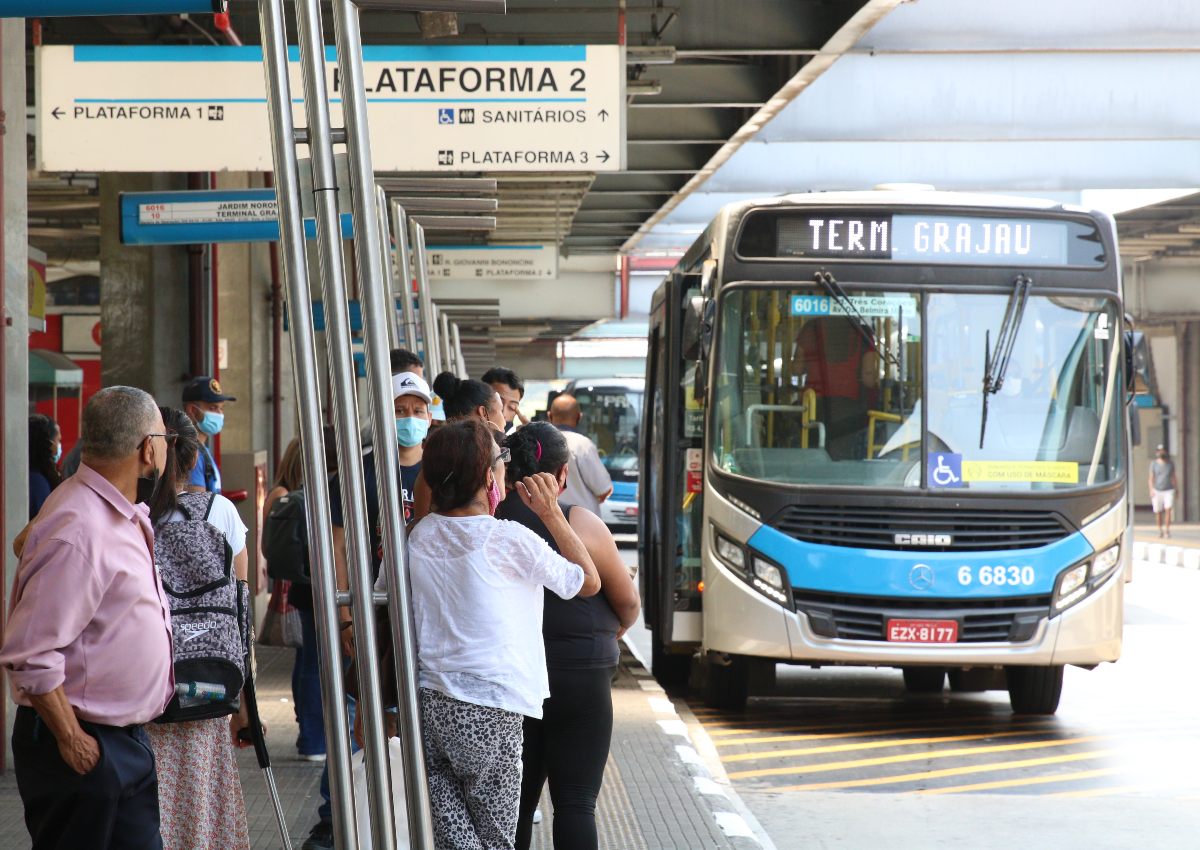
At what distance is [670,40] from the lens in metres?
11.1

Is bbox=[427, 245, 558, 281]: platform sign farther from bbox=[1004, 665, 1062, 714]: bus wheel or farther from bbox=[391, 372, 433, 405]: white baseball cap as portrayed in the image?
bbox=[391, 372, 433, 405]: white baseball cap

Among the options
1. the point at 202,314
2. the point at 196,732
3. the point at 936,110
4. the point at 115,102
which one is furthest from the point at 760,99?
the point at 196,732

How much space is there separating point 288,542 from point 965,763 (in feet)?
14.3

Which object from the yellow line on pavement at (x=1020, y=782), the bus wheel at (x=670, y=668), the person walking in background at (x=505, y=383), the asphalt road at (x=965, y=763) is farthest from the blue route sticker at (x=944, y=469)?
the bus wheel at (x=670, y=668)

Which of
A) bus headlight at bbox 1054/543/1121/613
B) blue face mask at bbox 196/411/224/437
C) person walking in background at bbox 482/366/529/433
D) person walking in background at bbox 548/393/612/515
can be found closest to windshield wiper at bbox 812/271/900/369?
bus headlight at bbox 1054/543/1121/613

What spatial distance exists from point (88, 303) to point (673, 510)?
29847 millimetres

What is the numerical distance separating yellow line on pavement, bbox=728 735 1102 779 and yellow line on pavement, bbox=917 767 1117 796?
672 mm

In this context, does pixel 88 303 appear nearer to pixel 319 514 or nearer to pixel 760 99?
pixel 760 99

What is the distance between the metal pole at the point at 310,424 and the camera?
3586 millimetres

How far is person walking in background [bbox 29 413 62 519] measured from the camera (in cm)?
886

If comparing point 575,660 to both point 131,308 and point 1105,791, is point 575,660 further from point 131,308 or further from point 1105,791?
point 131,308

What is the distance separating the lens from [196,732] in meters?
4.68

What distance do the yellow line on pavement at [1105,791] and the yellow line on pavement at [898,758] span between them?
104 cm

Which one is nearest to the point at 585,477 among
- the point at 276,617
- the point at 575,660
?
the point at 276,617
